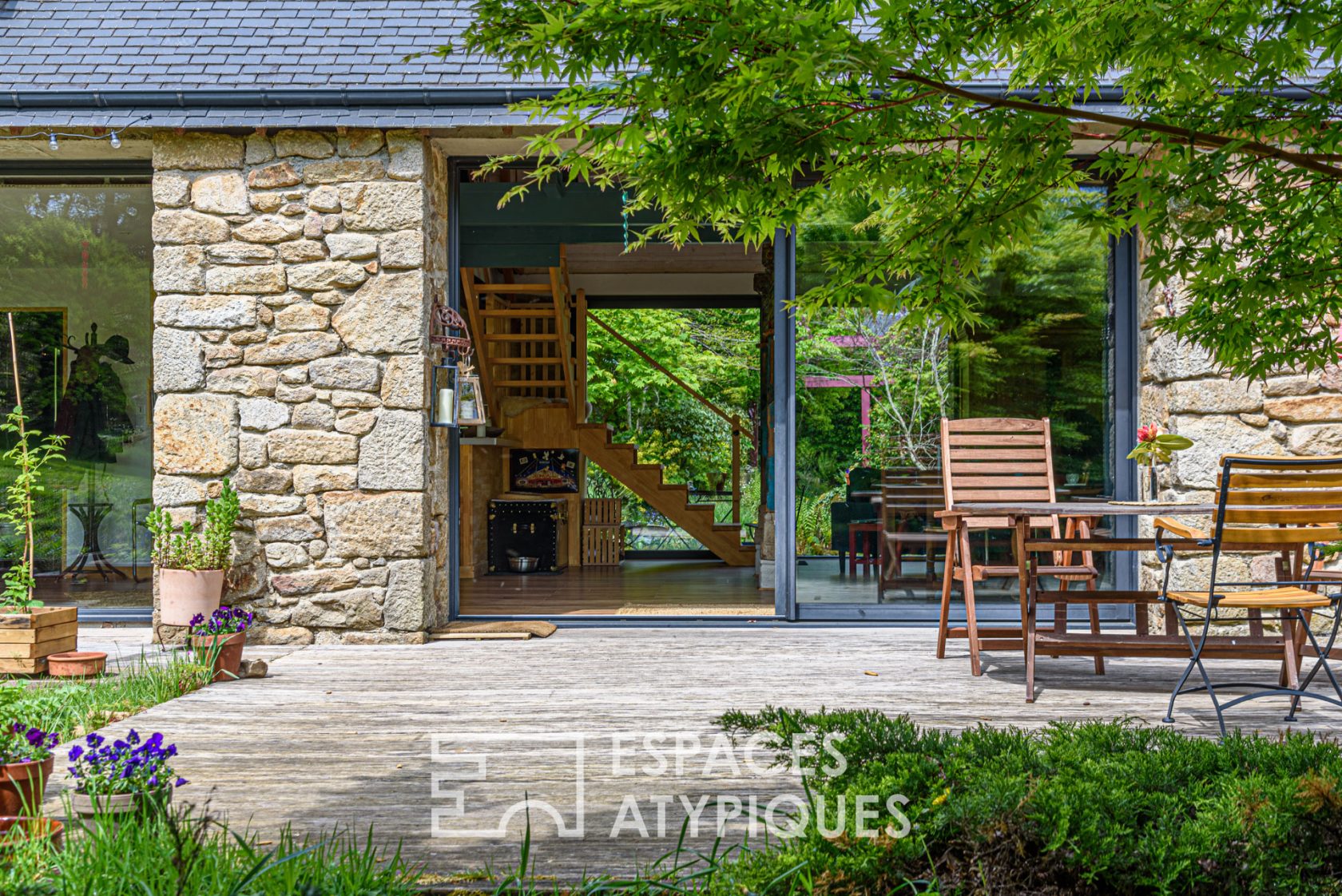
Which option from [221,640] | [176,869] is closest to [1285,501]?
[176,869]

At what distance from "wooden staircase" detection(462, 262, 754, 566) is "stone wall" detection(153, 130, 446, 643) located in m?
3.85

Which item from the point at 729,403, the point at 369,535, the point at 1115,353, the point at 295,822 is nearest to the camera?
the point at 295,822

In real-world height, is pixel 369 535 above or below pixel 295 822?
above

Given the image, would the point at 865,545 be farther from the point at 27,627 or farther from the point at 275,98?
the point at 27,627

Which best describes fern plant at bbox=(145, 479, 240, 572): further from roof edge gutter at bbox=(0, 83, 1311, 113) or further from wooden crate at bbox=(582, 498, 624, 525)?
wooden crate at bbox=(582, 498, 624, 525)

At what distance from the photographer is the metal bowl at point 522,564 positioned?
9495 millimetres

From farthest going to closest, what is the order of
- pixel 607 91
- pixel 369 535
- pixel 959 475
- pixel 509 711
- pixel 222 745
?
pixel 369 535 → pixel 959 475 → pixel 509 711 → pixel 222 745 → pixel 607 91

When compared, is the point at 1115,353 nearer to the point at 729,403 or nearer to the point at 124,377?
the point at 124,377

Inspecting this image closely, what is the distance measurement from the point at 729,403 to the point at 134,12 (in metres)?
9.78

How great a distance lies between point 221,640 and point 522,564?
5008 mm

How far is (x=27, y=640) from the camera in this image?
14.8ft

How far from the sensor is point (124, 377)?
22.2 ft

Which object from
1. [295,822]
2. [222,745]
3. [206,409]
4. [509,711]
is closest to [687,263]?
[206,409]

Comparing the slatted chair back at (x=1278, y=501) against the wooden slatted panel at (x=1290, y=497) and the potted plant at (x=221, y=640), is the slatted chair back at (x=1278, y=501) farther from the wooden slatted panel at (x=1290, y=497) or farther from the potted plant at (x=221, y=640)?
the potted plant at (x=221, y=640)
